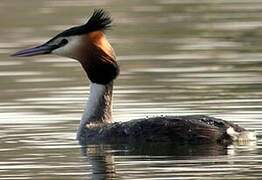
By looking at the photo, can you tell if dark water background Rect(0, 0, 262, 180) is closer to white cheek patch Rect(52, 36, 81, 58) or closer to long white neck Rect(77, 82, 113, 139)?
long white neck Rect(77, 82, 113, 139)

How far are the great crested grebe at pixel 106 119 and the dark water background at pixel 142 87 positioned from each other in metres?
0.22

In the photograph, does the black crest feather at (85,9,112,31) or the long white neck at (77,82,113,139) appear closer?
the black crest feather at (85,9,112,31)

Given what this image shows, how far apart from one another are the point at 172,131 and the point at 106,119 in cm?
155

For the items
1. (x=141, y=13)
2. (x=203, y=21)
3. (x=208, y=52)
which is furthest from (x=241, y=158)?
(x=141, y=13)

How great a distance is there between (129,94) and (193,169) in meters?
6.24

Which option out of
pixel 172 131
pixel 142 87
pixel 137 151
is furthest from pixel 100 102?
pixel 142 87

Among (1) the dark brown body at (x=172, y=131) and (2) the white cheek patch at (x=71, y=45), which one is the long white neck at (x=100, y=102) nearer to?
(2) the white cheek patch at (x=71, y=45)

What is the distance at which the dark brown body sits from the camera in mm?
17312

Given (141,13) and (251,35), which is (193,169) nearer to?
(251,35)

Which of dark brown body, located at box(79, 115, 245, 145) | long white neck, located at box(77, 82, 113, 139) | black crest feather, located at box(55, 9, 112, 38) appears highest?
black crest feather, located at box(55, 9, 112, 38)

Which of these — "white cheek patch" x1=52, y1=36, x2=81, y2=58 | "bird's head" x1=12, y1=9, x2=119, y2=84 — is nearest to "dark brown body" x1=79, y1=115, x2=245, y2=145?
"bird's head" x1=12, y1=9, x2=119, y2=84

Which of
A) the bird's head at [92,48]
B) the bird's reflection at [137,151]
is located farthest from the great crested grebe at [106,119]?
the bird's reflection at [137,151]

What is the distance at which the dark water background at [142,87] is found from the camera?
52.3 feet

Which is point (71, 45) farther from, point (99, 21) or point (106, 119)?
point (106, 119)
